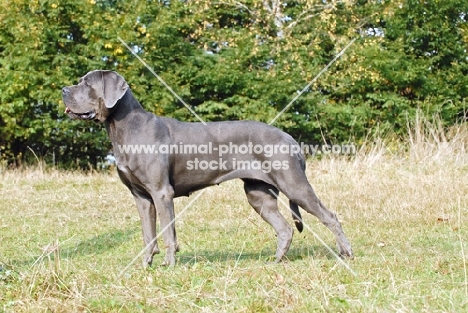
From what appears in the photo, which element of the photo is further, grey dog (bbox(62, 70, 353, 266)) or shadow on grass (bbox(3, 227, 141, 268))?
shadow on grass (bbox(3, 227, 141, 268))

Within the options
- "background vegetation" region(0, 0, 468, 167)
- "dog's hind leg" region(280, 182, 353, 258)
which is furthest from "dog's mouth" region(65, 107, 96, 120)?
"background vegetation" region(0, 0, 468, 167)

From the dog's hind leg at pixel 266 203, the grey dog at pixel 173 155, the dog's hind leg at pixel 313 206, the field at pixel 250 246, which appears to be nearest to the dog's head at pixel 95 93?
the grey dog at pixel 173 155

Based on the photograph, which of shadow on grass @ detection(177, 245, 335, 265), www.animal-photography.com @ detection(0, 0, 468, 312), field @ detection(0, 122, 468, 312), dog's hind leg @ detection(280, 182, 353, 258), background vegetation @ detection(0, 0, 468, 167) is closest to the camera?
field @ detection(0, 122, 468, 312)

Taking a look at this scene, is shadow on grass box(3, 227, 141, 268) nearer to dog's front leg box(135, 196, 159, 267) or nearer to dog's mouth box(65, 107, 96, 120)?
dog's front leg box(135, 196, 159, 267)

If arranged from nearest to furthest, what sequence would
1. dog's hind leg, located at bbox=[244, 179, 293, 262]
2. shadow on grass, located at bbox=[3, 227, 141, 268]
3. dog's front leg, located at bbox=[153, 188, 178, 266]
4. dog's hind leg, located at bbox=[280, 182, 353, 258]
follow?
dog's front leg, located at bbox=[153, 188, 178, 266] < dog's hind leg, located at bbox=[280, 182, 353, 258] < dog's hind leg, located at bbox=[244, 179, 293, 262] < shadow on grass, located at bbox=[3, 227, 141, 268]

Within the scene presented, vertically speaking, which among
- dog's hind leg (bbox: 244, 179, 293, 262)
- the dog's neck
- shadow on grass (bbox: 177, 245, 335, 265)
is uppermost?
the dog's neck

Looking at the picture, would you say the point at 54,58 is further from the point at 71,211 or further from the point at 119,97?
the point at 119,97

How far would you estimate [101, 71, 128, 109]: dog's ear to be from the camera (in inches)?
249

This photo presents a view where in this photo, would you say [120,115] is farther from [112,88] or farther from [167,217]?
[167,217]

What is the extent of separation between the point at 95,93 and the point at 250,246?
2.79 metres

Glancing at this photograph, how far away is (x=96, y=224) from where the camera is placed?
9516 mm

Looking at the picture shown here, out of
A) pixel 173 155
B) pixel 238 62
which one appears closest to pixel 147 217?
pixel 173 155

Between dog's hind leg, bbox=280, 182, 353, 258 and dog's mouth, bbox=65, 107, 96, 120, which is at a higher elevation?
dog's mouth, bbox=65, 107, 96, 120

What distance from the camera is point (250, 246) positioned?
8.00m
